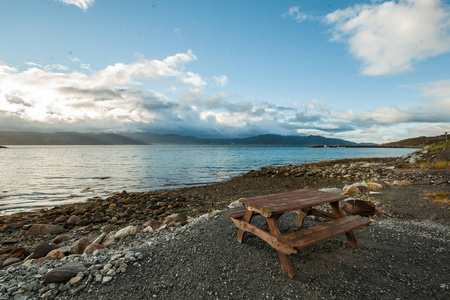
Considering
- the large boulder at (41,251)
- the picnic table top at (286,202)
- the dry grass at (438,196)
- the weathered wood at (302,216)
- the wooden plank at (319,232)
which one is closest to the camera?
the wooden plank at (319,232)

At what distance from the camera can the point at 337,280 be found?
11.8 ft

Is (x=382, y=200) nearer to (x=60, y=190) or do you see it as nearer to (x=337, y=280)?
(x=337, y=280)

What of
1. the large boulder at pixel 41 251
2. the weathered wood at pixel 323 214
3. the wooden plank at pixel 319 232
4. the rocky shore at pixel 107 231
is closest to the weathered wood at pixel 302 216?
the weathered wood at pixel 323 214

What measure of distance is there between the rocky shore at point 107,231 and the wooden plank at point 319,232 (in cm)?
151

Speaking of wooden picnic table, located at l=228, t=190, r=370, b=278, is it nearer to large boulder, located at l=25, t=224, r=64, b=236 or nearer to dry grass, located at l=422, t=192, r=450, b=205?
dry grass, located at l=422, t=192, r=450, b=205

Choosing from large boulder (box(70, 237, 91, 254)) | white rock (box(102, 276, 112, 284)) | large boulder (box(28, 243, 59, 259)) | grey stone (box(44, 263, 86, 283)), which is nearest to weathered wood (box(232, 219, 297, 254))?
white rock (box(102, 276, 112, 284))

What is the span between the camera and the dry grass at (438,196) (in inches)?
327

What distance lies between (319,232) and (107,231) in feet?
27.1

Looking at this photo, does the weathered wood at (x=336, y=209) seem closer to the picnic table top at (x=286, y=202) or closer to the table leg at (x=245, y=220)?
the picnic table top at (x=286, y=202)

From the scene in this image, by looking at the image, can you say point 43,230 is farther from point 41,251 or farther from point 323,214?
point 323,214

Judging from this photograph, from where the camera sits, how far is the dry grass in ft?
27.2

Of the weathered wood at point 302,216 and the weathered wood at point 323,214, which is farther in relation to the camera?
the weathered wood at point 302,216

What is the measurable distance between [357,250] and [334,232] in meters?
1.14

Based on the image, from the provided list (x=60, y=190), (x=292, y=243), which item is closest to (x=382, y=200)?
(x=292, y=243)
